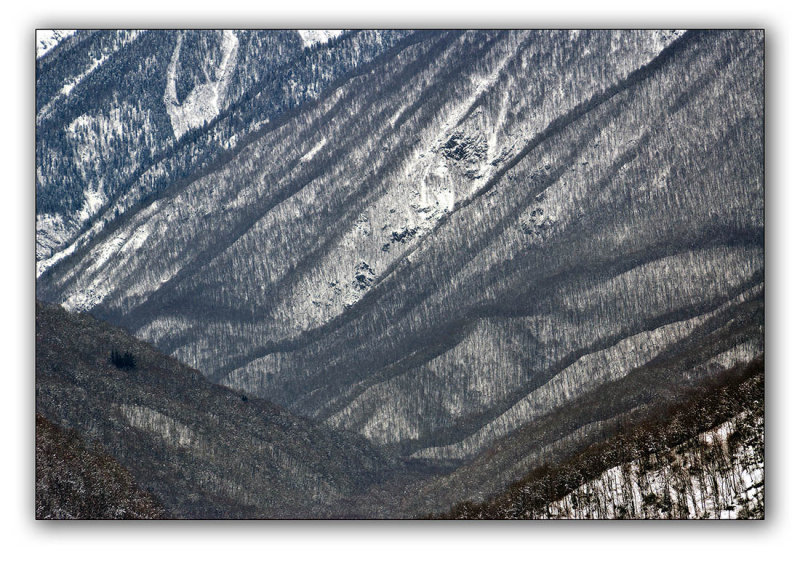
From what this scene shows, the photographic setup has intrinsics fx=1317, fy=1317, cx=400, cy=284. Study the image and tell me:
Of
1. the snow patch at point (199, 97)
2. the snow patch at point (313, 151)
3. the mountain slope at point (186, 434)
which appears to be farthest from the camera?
the snow patch at point (313, 151)

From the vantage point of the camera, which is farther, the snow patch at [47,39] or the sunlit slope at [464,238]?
the sunlit slope at [464,238]

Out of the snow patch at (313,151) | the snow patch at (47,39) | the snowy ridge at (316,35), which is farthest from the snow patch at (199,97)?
the snow patch at (313,151)

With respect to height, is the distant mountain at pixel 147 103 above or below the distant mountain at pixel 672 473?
above

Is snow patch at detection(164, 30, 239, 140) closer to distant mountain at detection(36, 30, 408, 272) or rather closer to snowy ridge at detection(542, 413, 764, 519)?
distant mountain at detection(36, 30, 408, 272)

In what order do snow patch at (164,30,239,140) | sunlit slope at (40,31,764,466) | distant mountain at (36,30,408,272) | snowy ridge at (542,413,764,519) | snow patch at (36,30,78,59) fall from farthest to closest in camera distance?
snow patch at (164,30,239,140)
sunlit slope at (40,31,764,466)
distant mountain at (36,30,408,272)
snow patch at (36,30,78,59)
snowy ridge at (542,413,764,519)

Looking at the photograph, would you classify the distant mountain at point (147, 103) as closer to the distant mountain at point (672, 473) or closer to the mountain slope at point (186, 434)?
Answer: the mountain slope at point (186, 434)

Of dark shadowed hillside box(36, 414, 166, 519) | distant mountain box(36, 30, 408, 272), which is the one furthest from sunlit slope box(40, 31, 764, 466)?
dark shadowed hillside box(36, 414, 166, 519)

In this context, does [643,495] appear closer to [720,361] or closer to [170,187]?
[720,361]
